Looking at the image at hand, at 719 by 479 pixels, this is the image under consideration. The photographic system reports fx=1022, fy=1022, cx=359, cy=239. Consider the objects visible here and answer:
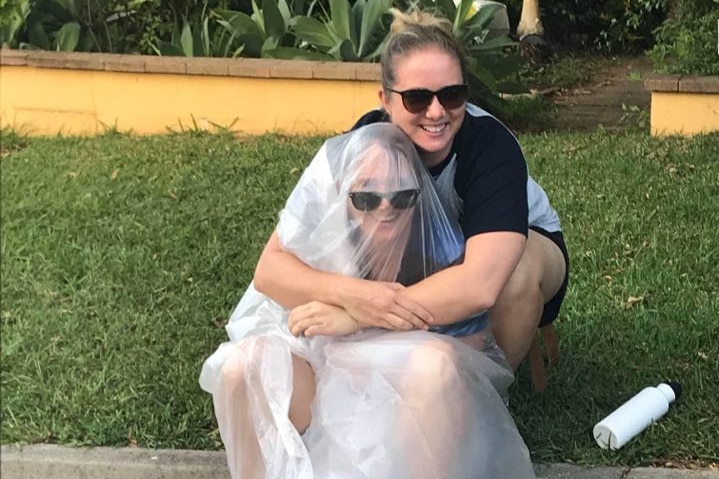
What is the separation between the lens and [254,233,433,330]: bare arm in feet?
8.25

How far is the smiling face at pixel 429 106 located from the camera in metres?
2.57

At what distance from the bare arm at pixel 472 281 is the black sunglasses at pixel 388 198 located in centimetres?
19

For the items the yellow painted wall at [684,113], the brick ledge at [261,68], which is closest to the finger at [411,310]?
the brick ledge at [261,68]

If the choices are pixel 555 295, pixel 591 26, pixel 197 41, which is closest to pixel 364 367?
pixel 555 295

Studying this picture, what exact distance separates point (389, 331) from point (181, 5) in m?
5.16

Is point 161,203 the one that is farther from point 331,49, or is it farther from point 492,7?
point 492,7

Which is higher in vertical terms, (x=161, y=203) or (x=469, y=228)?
(x=469, y=228)

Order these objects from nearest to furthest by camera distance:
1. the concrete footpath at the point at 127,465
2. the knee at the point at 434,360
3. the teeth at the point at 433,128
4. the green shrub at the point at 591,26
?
the knee at the point at 434,360
the teeth at the point at 433,128
the concrete footpath at the point at 127,465
the green shrub at the point at 591,26

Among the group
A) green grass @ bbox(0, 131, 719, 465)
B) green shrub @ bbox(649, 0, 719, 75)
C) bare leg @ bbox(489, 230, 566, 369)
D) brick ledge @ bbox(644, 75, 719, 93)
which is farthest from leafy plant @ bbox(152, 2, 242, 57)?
bare leg @ bbox(489, 230, 566, 369)

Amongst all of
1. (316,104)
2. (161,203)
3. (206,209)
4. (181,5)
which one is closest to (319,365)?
(161,203)

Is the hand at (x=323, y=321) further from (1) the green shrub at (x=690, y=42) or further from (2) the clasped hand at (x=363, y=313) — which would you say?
(1) the green shrub at (x=690, y=42)

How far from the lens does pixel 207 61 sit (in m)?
6.22

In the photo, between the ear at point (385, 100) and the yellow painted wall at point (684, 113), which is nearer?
the ear at point (385, 100)

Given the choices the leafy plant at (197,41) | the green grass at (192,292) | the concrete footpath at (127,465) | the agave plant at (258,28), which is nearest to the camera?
the green grass at (192,292)
